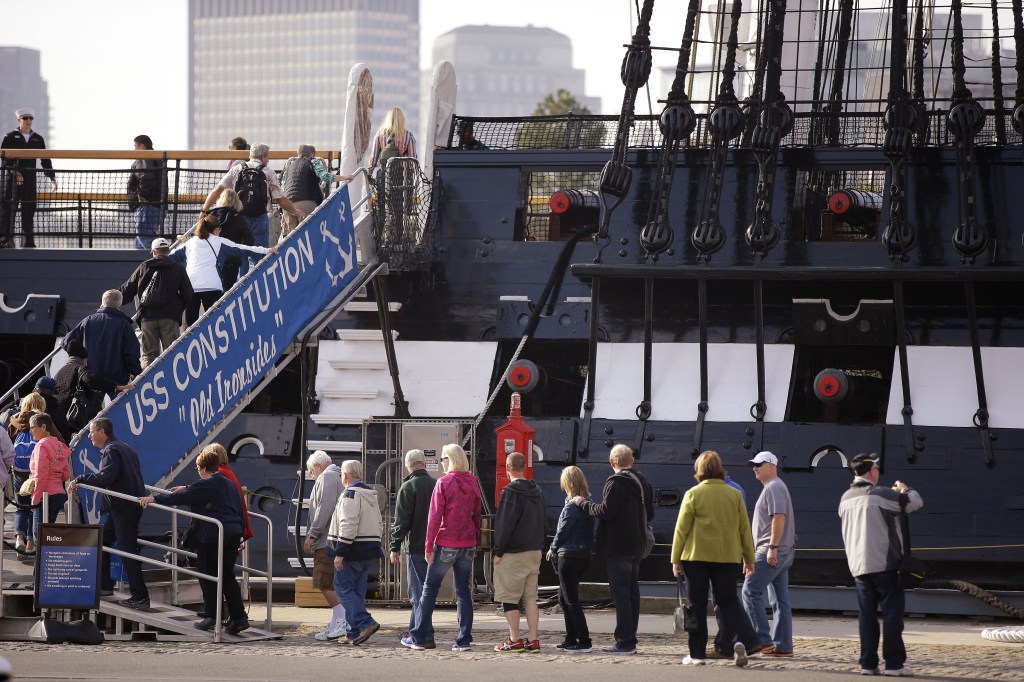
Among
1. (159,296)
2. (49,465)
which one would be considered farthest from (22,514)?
(159,296)

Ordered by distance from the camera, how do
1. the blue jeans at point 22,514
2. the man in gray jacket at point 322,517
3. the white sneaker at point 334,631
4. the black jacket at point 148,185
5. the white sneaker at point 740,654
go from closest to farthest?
1. the white sneaker at point 740,654
2. the white sneaker at point 334,631
3. the man in gray jacket at point 322,517
4. the blue jeans at point 22,514
5. the black jacket at point 148,185

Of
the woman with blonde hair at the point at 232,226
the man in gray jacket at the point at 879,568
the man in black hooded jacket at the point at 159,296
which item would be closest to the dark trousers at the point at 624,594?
the man in gray jacket at the point at 879,568

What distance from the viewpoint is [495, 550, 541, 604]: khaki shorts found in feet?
38.7

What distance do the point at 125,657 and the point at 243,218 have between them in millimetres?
5895

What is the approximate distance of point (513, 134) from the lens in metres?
17.5

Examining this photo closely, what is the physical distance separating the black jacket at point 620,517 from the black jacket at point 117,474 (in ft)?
11.0

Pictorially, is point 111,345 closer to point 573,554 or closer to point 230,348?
point 230,348

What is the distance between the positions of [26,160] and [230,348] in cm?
605

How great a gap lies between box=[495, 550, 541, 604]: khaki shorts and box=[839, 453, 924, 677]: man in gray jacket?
7.57 feet

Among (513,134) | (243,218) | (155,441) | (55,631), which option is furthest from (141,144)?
(55,631)

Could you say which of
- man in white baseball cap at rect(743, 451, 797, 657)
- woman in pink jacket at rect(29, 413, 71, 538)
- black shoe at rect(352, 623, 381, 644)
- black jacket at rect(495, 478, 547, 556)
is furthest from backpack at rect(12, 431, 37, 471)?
man in white baseball cap at rect(743, 451, 797, 657)

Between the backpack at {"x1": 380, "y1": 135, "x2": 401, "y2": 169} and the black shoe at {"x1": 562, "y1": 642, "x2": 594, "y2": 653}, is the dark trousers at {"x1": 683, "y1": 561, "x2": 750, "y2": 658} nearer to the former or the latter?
the black shoe at {"x1": 562, "y1": 642, "x2": 594, "y2": 653}

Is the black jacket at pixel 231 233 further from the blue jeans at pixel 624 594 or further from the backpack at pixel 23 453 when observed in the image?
the blue jeans at pixel 624 594

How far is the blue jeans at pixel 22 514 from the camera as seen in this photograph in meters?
13.3
